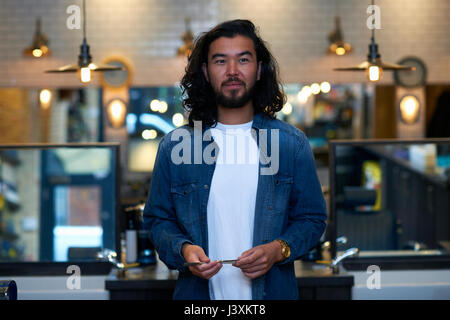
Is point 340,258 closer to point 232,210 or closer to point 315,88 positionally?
point 232,210

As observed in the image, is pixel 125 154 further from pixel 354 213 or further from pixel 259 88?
pixel 259 88

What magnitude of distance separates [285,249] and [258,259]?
122mm

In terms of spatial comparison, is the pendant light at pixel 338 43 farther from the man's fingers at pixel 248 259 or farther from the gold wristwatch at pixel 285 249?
the man's fingers at pixel 248 259

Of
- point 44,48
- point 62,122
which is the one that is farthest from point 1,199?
point 62,122

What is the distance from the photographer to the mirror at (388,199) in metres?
3.34

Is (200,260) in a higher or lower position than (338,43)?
lower

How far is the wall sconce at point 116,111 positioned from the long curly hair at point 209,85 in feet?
16.9

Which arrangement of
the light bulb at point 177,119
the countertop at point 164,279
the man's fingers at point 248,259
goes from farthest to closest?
1. the light bulb at point 177,119
2. the countertop at point 164,279
3. the man's fingers at point 248,259

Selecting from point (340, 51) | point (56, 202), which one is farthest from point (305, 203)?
point (340, 51)

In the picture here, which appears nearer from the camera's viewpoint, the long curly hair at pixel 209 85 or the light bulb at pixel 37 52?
the long curly hair at pixel 209 85

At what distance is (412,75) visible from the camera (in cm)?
704

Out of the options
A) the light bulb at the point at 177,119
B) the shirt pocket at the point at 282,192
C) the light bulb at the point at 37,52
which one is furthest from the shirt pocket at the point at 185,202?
the light bulb at the point at 177,119

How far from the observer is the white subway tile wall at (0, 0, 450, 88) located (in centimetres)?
696
